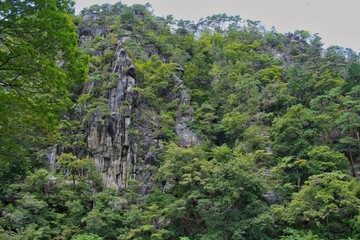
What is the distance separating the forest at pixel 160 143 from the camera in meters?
5.99

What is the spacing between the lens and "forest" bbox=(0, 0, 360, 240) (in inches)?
236

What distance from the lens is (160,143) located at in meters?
22.3

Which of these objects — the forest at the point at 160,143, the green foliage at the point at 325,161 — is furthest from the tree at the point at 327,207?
the green foliage at the point at 325,161

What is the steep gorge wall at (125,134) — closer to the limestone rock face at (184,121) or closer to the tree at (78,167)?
the limestone rock face at (184,121)

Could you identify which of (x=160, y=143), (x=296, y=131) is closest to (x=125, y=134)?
(x=160, y=143)

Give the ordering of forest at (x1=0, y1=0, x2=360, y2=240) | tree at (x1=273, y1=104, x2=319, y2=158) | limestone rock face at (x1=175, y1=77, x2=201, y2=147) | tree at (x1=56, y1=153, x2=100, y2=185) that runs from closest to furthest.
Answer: forest at (x1=0, y1=0, x2=360, y2=240) < tree at (x1=56, y1=153, x2=100, y2=185) < tree at (x1=273, y1=104, x2=319, y2=158) < limestone rock face at (x1=175, y1=77, x2=201, y2=147)

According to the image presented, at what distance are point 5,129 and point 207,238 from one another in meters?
11.6

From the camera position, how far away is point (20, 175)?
17.4 m

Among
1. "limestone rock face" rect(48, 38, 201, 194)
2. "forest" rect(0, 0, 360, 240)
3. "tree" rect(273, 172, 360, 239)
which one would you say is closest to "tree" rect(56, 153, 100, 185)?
"forest" rect(0, 0, 360, 240)

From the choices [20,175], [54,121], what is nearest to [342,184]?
[54,121]

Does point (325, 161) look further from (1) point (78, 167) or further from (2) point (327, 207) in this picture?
(1) point (78, 167)

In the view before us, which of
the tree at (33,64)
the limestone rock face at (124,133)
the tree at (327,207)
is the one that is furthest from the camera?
the limestone rock face at (124,133)

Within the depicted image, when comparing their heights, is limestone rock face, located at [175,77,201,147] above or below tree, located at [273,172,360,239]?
above

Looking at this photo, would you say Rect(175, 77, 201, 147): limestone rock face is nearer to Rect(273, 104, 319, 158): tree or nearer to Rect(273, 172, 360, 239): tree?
Rect(273, 104, 319, 158): tree
